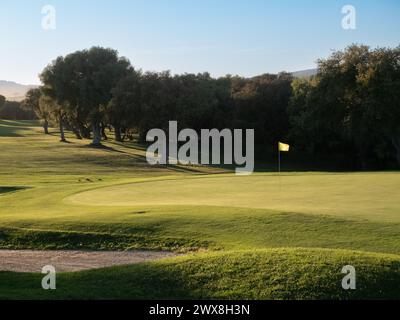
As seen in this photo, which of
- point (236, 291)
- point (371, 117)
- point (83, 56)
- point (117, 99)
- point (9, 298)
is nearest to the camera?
point (9, 298)

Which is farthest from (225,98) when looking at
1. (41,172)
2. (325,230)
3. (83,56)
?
(325,230)

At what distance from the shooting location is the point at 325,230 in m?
13.6

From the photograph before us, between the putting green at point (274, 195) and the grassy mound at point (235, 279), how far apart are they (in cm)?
506

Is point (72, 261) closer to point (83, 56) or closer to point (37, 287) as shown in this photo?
point (37, 287)

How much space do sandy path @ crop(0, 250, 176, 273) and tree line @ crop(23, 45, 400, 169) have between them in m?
44.7

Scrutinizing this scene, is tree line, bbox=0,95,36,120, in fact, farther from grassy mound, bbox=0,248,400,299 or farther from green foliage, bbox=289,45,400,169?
grassy mound, bbox=0,248,400,299

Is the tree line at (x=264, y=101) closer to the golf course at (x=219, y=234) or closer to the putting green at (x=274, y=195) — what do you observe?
the golf course at (x=219, y=234)

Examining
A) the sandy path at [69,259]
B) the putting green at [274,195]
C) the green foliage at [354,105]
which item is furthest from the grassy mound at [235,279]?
the green foliage at [354,105]

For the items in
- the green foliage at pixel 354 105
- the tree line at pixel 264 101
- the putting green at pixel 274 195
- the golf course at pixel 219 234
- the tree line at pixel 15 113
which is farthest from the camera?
the tree line at pixel 15 113

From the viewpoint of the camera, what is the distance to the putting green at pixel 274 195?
16.3 metres

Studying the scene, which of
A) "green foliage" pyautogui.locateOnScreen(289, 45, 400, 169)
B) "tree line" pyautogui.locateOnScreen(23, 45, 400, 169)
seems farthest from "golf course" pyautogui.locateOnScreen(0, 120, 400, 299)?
"tree line" pyautogui.locateOnScreen(23, 45, 400, 169)

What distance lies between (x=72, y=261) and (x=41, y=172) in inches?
1348

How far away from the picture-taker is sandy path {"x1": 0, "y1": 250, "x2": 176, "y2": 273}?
12.1 m

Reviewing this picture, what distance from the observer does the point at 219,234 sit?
14.3 meters
